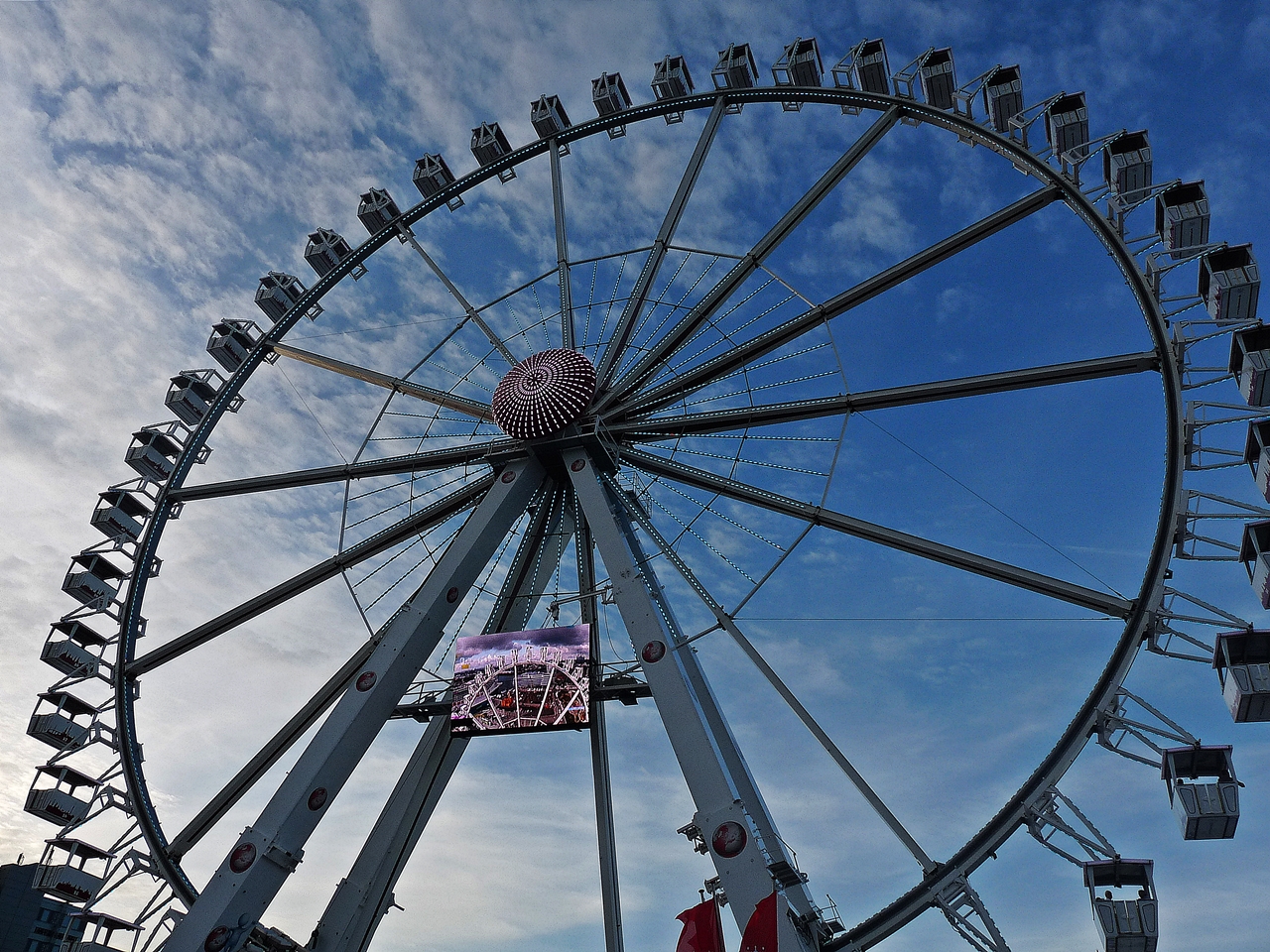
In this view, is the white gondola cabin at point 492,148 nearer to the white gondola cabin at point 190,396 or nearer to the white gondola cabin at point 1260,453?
the white gondola cabin at point 190,396

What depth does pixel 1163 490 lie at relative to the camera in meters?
15.4

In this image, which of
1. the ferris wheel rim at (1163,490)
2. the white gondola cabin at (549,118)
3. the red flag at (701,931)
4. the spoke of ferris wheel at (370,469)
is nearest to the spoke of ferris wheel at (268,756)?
the ferris wheel rim at (1163,490)

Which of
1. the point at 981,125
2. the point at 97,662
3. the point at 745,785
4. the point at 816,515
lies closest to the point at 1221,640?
the point at 816,515

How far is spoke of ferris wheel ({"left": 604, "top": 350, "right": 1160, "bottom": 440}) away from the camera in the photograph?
16188mm

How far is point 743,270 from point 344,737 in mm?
13144

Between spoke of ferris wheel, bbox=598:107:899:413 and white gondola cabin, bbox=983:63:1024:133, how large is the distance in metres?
2.17

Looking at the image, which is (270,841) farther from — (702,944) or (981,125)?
(981,125)

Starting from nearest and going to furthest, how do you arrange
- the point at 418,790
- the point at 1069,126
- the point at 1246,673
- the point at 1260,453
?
1. the point at 1246,673
2. the point at 1260,453
3. the point at 1069,126
4. the point at 418,790

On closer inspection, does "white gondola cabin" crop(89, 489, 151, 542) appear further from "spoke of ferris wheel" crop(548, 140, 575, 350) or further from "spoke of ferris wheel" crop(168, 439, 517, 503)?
"spoke of ferris wheel" crop(548, 140, 575, 350)

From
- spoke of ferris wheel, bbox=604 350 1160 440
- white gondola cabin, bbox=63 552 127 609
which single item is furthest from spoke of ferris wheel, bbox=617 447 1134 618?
white gondola cabin, bbox=63 552 127 609

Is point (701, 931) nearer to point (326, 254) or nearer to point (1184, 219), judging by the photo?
point (1184, 219)

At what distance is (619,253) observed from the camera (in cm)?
2262

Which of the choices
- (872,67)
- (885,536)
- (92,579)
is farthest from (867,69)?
(92,579)

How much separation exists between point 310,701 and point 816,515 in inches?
474
